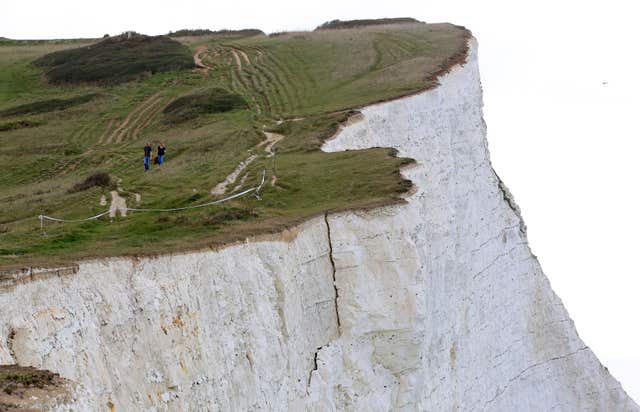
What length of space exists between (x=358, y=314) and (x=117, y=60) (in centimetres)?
3925

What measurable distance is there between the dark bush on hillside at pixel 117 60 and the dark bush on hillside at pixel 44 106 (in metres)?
4.13

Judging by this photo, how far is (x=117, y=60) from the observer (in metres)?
66.6

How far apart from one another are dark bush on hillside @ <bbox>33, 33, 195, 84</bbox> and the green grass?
92 cm

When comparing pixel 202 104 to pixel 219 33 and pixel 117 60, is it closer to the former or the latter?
pixel 117 60

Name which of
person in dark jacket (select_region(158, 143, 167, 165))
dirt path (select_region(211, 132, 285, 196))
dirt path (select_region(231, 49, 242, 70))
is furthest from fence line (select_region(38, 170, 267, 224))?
dirt path (select_region(231, 49, 242, 70))

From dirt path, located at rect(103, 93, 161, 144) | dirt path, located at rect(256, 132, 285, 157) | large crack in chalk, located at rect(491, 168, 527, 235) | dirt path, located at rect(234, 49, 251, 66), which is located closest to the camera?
dirt path, located at rect(256, 132, 285, 157)

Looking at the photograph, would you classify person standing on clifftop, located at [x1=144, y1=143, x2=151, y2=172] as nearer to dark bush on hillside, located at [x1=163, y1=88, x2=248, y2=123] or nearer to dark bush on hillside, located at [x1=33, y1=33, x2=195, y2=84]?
dark bush on hillside, located at [x1=163, y1=88, x2=248, y2=123]

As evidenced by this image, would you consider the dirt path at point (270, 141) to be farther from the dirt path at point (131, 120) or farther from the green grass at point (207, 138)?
the dirt path at point (131, 120)

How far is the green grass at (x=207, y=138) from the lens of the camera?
29.9 meters

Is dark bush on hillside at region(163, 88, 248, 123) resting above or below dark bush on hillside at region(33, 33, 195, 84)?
below

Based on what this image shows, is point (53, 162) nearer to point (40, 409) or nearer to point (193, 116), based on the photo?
point (193, 116)

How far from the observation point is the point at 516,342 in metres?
44.4

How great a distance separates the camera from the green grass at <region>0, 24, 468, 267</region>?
2988 cm

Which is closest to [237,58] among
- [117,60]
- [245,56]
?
[245,56]
